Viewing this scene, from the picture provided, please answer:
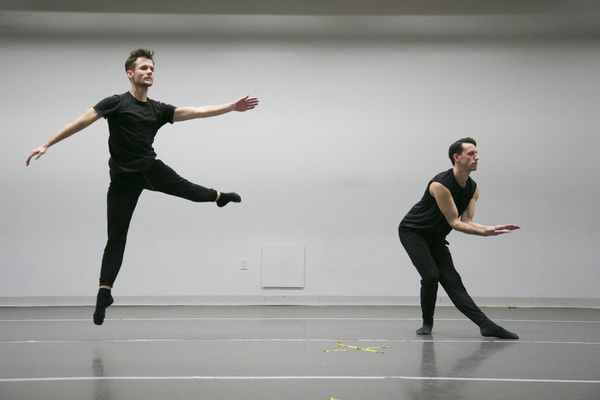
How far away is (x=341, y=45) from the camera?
593 cm

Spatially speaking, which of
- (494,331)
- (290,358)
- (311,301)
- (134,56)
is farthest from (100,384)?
(311,301)

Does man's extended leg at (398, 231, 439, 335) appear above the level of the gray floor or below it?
above

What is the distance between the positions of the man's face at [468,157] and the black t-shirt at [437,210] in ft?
0.38

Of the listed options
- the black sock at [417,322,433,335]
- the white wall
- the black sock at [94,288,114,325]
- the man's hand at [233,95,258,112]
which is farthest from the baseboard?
the man's hand at [233,95,258,112]

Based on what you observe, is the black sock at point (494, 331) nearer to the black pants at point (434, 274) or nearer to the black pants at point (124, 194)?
the black pants at point (434, 274)

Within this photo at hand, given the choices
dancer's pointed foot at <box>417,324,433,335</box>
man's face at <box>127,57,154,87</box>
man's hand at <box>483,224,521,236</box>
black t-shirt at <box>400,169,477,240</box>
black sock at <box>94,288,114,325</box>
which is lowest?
dancer's pointed foot at <box>417,324,433,335</box>

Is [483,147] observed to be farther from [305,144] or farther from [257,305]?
[257,305]

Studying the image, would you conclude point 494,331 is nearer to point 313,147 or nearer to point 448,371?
point 448,371

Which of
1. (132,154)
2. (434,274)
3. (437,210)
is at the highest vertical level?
(132,154)

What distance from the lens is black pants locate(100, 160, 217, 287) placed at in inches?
131

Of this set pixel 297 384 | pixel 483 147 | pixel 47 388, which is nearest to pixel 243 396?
pixel 297 384

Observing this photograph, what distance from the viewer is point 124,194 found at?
3.34 m

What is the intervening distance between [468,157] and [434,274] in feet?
2.56

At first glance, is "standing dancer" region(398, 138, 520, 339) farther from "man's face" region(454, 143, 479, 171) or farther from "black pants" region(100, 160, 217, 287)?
"black pants" region(100, 160, 217, 287)
